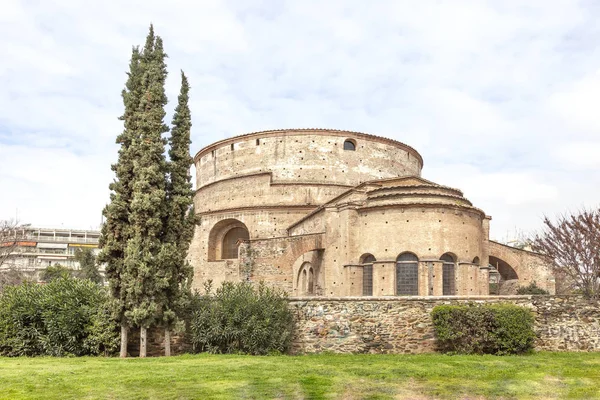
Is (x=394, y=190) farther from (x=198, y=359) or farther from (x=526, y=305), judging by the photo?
(x=198, y=359)

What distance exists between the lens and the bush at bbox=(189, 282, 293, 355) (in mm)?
15141

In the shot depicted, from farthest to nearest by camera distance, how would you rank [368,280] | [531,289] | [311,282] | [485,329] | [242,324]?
1. [531,289]
2. [311,282]
3. [368,280]
4. [242,324]
5. [485,329]

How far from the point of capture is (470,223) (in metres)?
24.0

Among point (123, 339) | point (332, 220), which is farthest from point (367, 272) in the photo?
point (123, 339)

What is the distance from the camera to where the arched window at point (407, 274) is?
22.5 meters

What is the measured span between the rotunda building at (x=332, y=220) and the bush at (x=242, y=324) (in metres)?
7.84

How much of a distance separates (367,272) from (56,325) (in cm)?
1208

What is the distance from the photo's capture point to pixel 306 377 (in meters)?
11.3

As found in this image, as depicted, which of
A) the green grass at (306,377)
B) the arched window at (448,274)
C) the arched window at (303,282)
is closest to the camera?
the green grass at (306,377)

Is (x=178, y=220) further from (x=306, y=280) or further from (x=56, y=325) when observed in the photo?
(x=306, y=280)

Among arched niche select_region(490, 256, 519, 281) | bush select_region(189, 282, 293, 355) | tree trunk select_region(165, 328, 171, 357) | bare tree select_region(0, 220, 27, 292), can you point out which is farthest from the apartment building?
bush select_region(189, 282, 293, 355)

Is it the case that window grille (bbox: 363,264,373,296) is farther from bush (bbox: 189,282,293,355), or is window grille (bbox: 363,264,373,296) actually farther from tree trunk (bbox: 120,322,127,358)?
tree trunk (bbox: 120,322,127,358)

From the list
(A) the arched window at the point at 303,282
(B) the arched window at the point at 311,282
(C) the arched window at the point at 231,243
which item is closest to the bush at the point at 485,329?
(B) the arched window at the point at 311,282

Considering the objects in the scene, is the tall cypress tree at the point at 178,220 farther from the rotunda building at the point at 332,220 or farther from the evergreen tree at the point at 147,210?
the rotunda building at the point at 332,220
